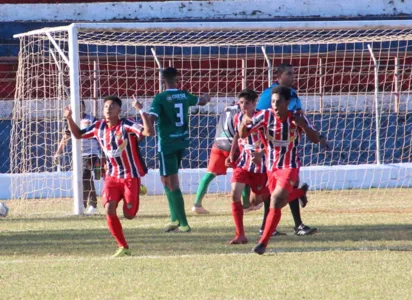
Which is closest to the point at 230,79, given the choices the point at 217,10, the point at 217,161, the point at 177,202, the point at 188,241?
the point at 217,10

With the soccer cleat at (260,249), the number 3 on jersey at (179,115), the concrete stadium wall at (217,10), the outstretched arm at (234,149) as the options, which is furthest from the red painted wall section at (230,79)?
the soccer cleat at (260,249)

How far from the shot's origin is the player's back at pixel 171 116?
1190 cm

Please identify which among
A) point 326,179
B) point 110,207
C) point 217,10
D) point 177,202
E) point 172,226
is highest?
point 217,10

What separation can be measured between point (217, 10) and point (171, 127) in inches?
683

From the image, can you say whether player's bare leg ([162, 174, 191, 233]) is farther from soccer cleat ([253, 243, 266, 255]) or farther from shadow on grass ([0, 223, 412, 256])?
soccer cleat ([253, 243, 266, 255])

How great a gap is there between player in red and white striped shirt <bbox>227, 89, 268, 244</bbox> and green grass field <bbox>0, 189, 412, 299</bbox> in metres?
0.31

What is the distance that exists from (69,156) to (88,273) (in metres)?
9.81

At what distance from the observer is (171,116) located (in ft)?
39.2

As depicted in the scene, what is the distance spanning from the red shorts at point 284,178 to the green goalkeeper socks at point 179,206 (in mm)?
2200

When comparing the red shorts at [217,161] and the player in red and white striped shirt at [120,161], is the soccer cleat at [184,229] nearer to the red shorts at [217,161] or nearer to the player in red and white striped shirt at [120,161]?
the player in red and white striped shirt at [120,161]

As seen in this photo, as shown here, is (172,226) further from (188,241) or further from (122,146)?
(122,146)

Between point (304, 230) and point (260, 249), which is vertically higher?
point (260, 249)

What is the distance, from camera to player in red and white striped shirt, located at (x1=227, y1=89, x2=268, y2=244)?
1021 centimetres

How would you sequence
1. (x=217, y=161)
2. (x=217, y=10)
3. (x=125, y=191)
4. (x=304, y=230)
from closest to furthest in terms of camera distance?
(x=125, y=191) → (x=304, y=230) → (x=217, y=161) → (x=217, y=10)
